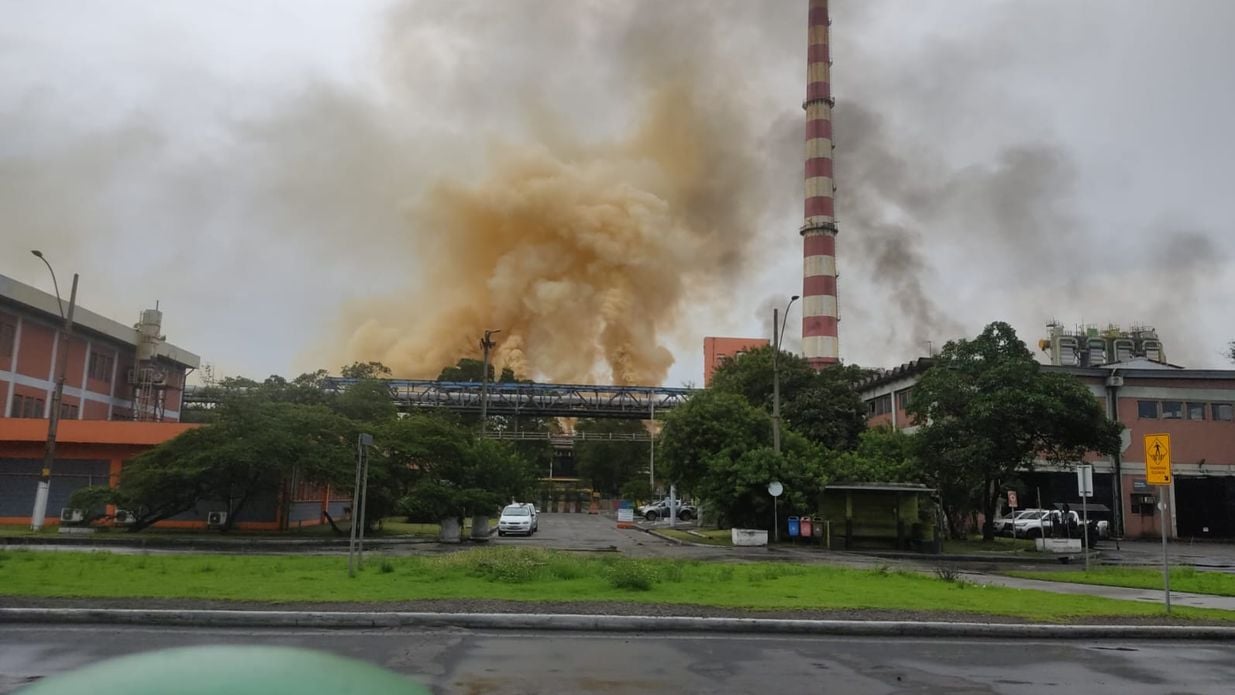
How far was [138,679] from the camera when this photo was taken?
2529 mm

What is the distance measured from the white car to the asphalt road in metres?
26.5

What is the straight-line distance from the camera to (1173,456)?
49688 mm

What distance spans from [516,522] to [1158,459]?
27.2 m

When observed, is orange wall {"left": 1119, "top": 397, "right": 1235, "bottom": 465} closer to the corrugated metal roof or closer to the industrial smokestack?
the industrial smokestack

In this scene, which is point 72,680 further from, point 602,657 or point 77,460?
point 77,460

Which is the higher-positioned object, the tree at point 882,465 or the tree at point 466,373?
the tree at point 466,373

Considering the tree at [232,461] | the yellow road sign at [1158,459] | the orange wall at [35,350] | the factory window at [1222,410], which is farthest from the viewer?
the factory window at [1222,410]

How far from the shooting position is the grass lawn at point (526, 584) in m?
12.7

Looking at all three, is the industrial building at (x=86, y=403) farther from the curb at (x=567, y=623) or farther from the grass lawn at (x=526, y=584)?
the curb at (x=567, y=623)

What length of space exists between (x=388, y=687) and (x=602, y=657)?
22.3ft

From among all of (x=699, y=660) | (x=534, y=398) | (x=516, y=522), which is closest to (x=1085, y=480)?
(x=699, y=660)

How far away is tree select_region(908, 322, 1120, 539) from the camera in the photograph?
34.8m

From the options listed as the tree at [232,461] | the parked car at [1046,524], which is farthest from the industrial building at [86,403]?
the parked car at [1046,524]

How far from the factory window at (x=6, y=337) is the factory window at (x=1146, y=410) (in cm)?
6209
